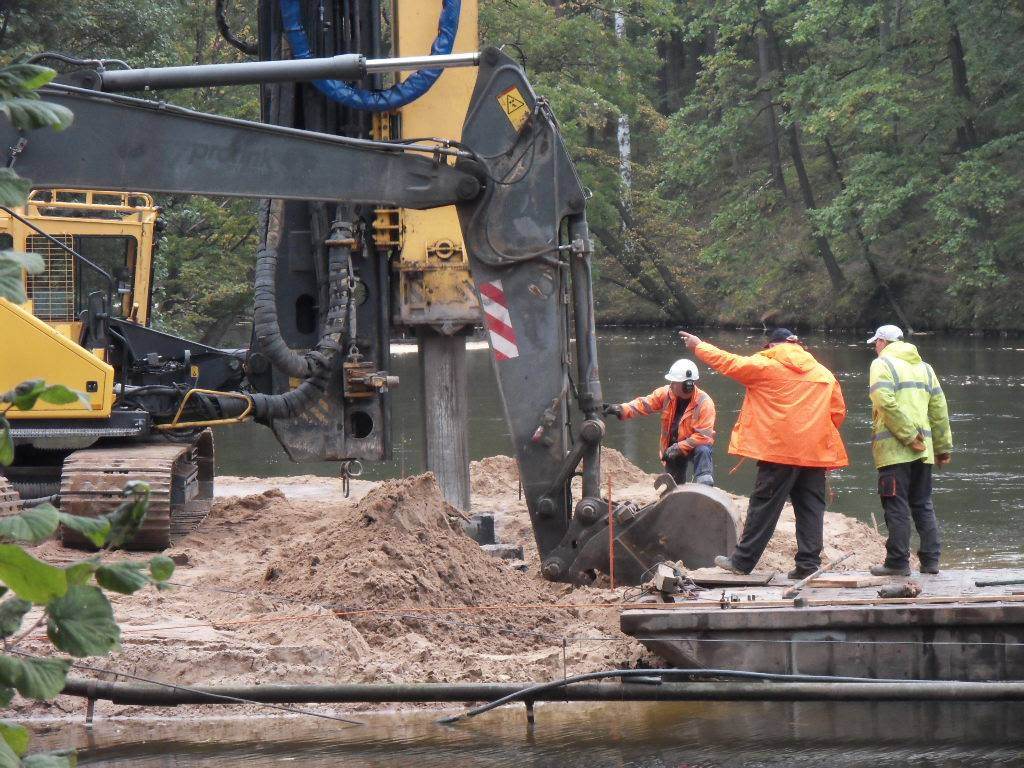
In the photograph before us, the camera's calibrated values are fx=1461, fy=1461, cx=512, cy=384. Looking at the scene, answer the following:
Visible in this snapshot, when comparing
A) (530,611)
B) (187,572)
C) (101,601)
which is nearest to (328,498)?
(187,572)

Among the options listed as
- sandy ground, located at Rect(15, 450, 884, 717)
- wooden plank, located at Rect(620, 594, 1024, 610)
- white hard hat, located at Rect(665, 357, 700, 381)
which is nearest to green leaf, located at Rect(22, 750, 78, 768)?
sandy ground, located at Rect(15, 450, 884, 717)

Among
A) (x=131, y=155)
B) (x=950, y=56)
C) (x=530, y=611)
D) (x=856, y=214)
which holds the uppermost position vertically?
(x=950, y=56)

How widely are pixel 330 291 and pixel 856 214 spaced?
30.1m

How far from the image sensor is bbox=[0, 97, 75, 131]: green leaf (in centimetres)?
226

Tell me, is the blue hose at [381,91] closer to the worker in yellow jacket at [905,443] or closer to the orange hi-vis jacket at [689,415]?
the orange hi-vis jacket at [689,415]

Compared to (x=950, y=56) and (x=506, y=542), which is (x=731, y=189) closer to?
(x=950, y=56)

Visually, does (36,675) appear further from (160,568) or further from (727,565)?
(727,565)

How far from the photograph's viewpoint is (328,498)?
14023 mm

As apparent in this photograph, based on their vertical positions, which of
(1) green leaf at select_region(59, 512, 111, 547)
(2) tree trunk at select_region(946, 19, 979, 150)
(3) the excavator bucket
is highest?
(2) tree trunk at select_region(946, 19, 979, 150)

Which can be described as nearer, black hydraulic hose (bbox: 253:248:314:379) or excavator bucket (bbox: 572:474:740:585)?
excavator bucket (bbox: 572:474:740:585)

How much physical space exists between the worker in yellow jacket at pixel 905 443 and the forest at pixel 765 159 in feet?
59.5

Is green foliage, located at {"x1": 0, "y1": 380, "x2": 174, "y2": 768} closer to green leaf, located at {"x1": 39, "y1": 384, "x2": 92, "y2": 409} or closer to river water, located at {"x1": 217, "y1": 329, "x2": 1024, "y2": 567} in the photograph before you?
→ green leaf, located at {"x1": 39, "y1": 384, "x2": 92, "y2": 409}

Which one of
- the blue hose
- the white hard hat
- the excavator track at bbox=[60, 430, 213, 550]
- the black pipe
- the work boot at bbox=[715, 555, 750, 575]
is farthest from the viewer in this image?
the white hard hat

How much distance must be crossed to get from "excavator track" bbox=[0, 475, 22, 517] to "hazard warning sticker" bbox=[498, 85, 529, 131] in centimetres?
470
